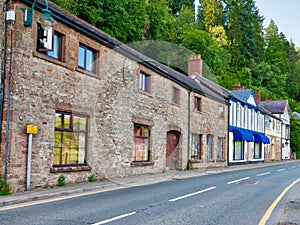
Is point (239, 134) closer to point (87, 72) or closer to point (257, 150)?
point (257, 150)

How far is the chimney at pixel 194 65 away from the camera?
3469 centimetres

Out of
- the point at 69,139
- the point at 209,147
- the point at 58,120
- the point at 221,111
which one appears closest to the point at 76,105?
the point at 58,120

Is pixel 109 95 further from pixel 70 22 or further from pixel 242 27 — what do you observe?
pixel 242 27

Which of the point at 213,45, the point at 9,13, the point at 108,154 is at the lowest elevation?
the point at 108,154

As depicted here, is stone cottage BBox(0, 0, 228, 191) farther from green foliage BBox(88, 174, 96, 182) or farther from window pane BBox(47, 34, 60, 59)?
green foliage BBox(88, 174, 96, 182)

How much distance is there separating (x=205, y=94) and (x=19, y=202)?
1988 centimetres

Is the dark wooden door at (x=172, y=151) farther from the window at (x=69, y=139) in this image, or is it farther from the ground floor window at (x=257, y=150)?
the ground floor window at (x=257, y=150)

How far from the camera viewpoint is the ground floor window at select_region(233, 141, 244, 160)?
34.7m

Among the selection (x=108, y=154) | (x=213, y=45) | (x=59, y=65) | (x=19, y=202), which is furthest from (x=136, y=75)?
(x=213, y=45)

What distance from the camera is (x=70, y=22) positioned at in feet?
43.4

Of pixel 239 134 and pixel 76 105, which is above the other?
pixel 76 105

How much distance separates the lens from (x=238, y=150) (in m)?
35.7

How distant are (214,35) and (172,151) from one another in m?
43.7

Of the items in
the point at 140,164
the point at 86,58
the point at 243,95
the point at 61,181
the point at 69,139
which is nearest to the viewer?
the point at 61,181
